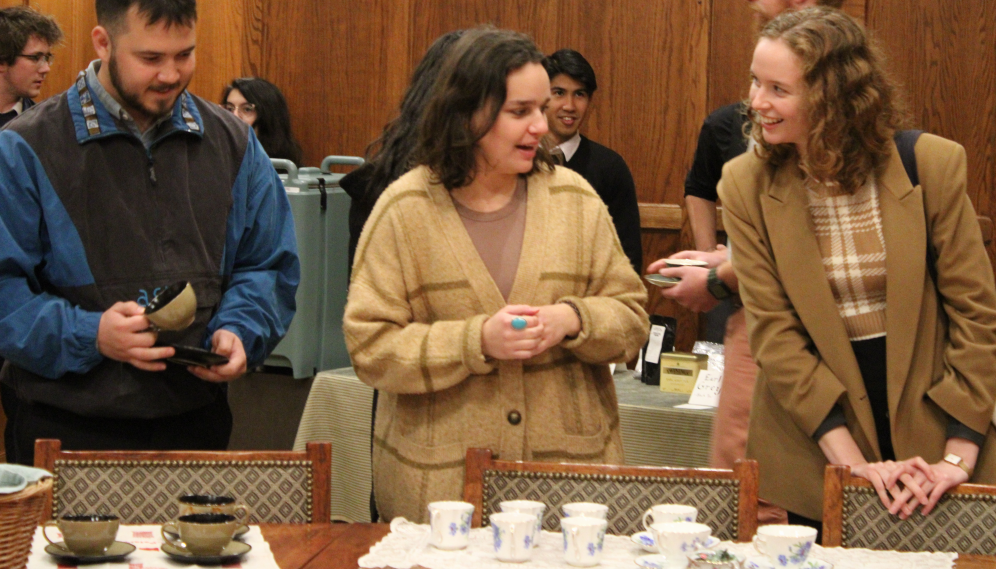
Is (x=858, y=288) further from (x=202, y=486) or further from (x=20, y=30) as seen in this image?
(x=20, y=30)

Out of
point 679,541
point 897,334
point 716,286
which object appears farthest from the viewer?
point 716,286

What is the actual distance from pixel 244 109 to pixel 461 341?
11.7ft

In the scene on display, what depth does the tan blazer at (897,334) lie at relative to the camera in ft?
6.79

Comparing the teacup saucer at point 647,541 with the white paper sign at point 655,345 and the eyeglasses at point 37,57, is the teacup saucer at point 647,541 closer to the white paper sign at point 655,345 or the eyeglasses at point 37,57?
the white paper sign at point 655,345

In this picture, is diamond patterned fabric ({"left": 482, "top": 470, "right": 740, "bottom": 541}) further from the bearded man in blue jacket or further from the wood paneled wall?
the wood paneled wall

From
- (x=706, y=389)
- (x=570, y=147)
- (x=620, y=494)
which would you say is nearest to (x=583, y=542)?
(x=620, y=494)

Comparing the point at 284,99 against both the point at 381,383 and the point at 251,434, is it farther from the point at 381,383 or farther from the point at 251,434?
the point at 381,383

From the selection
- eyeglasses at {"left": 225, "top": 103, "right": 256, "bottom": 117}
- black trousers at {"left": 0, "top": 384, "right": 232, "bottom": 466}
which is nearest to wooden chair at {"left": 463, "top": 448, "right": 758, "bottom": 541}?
black trousers at {"left": 0, "top": 384, "right": 232, "bottom": 466}

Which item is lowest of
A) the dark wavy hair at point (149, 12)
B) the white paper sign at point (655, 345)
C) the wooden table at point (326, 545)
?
the wooden table at point (326, 545)

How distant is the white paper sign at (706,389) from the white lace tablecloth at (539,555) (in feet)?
4.65

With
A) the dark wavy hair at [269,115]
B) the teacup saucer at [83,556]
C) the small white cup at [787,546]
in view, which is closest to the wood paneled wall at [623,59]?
the dark wavy hair at [269,115]

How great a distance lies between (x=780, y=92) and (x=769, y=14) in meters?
0.68

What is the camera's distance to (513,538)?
1.70 metres

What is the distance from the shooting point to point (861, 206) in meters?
2.14
